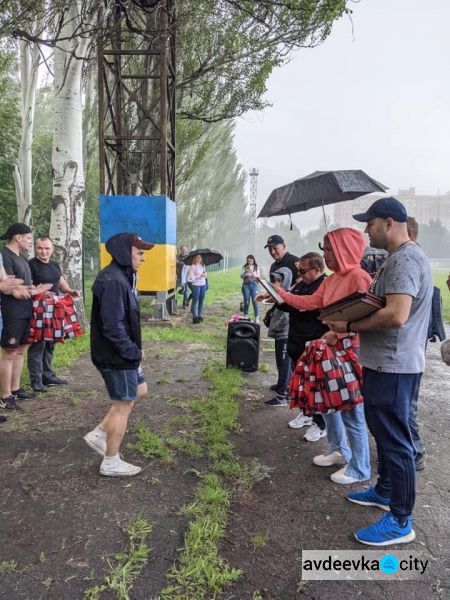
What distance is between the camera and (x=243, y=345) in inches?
274

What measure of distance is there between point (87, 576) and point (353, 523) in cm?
173

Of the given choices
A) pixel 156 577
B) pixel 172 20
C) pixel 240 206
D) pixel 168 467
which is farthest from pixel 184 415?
pixel 240 206

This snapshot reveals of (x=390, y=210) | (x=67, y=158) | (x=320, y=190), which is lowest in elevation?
(x=390, y=210)

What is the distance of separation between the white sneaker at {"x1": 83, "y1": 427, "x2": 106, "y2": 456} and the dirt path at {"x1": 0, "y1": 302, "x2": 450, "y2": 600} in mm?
150

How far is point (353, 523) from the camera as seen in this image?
3.01 meters

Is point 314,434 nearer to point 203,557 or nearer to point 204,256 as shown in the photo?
point 203,557

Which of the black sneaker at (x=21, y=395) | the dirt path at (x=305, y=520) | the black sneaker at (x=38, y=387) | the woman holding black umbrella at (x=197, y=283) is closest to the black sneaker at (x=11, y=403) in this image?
the black sneaker at (x=21, y=395)

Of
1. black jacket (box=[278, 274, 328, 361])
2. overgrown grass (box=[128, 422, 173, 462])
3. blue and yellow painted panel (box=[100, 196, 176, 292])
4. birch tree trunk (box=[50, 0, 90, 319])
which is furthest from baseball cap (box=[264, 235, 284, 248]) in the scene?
birch tree trunk (box=[50, 0, 90, 319])

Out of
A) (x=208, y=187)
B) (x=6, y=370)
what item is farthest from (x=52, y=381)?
(x=208, y=187)

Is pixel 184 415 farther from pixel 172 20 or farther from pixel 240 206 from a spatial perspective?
pixel 240 206

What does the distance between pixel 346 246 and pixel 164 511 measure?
235 cm

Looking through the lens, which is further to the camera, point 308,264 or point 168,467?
point 308,264

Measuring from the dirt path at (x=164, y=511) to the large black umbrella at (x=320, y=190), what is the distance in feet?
10.6

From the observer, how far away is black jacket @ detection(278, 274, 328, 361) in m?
4.02
